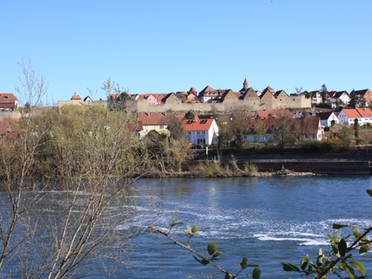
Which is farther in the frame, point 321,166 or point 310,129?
point 310,129

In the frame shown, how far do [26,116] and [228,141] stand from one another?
119 ft

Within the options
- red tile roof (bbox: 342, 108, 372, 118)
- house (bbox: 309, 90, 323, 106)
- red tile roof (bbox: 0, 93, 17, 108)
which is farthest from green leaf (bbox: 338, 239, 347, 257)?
house (bbox: 309, 90, 323, 106)

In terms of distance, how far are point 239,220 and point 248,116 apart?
32.1 metres

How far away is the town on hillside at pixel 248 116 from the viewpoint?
136 ft

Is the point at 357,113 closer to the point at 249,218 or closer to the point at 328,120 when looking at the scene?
the point at 328,120

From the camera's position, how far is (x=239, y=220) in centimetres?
1689

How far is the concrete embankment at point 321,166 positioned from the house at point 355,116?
64.9ft

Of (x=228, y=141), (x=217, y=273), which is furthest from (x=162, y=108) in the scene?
(x=217, y=273)

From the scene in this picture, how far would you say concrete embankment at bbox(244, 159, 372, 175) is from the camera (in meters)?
32.1

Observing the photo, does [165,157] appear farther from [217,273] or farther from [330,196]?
[217,273]

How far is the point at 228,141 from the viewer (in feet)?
136

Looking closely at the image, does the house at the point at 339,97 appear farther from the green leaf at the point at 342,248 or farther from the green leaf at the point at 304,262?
the green leaf at the point at 342,248

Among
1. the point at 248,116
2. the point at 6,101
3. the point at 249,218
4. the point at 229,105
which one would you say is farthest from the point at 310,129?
the point at 6,101

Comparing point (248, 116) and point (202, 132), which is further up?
point (248, 116)
